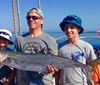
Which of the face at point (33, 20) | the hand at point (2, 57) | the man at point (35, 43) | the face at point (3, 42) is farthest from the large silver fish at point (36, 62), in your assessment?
the face at point (33, 20)

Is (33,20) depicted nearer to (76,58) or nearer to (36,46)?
(36,46)

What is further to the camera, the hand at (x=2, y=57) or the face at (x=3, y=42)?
the face at (x=3, y=42)

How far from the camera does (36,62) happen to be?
15.3 ft

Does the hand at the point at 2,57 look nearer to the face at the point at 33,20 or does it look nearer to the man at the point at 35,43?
the man at the point at 35,43

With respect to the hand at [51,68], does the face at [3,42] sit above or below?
above

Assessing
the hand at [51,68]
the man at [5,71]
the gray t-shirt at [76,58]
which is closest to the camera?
the hand at [51,68]

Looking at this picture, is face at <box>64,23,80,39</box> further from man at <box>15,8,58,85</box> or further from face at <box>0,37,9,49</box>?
face at <box>0,37,9,49</box>

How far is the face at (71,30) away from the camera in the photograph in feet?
15.4

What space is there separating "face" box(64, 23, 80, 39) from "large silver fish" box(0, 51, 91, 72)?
47 centimetres

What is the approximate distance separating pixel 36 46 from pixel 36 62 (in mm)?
346

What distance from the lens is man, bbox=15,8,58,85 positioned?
4.84 m

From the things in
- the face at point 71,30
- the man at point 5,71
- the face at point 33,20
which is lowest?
the man at point 5,71

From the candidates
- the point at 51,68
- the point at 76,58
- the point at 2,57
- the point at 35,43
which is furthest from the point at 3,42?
the point at 76,58

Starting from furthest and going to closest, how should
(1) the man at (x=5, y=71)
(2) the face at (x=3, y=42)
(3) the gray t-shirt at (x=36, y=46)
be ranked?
(2) the face at (x=3, y=42) < (1) the man at (x=5, y=71) < (3) the gray t-shirt at (x=36, y=46)
